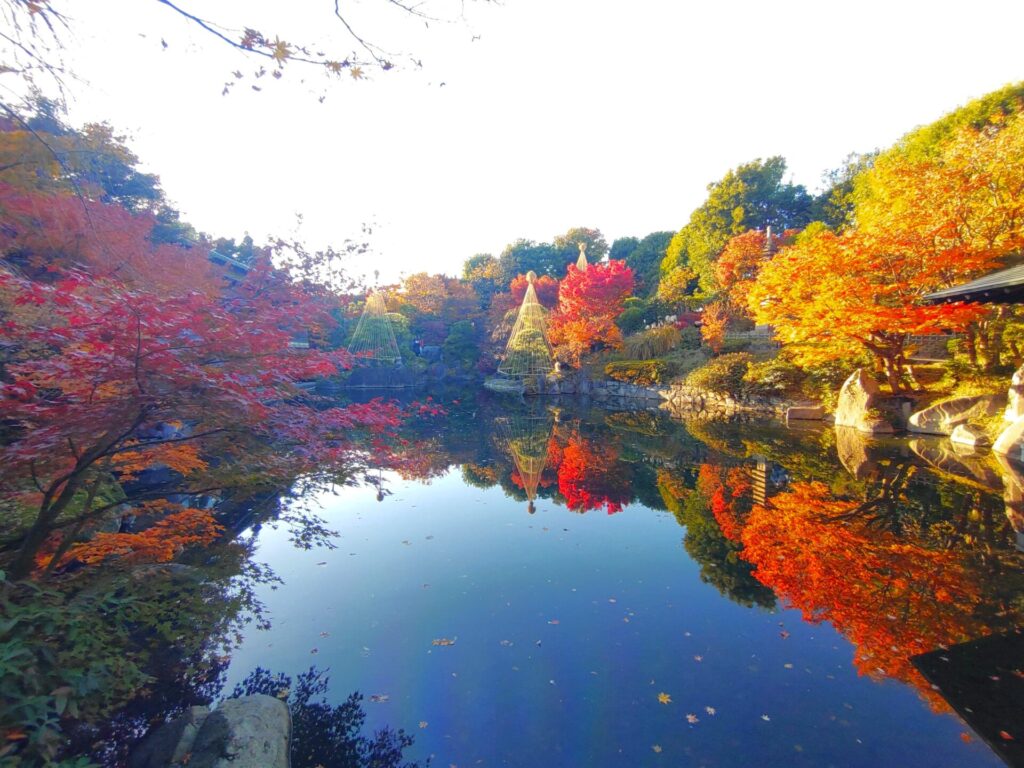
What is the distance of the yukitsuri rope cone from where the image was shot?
6996 mm

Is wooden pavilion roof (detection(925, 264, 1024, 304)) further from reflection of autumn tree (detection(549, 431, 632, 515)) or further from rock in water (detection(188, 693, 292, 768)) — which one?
rock in water (detection(188, 693, 292, 768))

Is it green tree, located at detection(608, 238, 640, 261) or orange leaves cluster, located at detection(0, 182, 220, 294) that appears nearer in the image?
orange leaves cluster, located at detection(0, 182, 220, 294)

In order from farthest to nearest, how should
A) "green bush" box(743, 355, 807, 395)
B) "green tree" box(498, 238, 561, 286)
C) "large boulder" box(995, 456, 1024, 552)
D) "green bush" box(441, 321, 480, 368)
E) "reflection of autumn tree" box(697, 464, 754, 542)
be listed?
"green tree" box(498, 238, 561, 286) < "green bush" box(441, 321, 480, 368) < "green bush" box(743, 355, 807, 395) < "reflection of autumn tree" box(697, 464, 754, 542) < "large boulder" box(995, 456, 1024, 552)

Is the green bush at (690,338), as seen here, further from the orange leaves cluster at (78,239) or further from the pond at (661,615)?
the orange leaves cluster at (78,239)

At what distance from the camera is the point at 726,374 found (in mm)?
13664

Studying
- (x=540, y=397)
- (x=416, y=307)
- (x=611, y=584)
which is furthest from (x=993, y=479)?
(x=416, y=307)

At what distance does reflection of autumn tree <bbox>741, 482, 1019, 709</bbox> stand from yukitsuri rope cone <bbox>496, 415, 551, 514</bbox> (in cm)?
276

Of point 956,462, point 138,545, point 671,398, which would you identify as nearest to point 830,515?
point 956,462

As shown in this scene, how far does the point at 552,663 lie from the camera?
282cm

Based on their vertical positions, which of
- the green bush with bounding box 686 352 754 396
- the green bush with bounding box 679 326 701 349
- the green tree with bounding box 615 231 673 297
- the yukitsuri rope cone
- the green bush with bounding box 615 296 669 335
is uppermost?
the green tree with bounding box 615 231 673 297

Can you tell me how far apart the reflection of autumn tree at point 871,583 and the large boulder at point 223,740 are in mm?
3241

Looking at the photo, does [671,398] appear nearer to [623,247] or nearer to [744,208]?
[744,208]

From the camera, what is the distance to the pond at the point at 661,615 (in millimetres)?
2244

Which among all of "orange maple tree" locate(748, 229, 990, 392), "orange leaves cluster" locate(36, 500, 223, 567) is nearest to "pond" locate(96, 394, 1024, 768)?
"orange leaves cluster" locate(36, 500, 223, 567)
